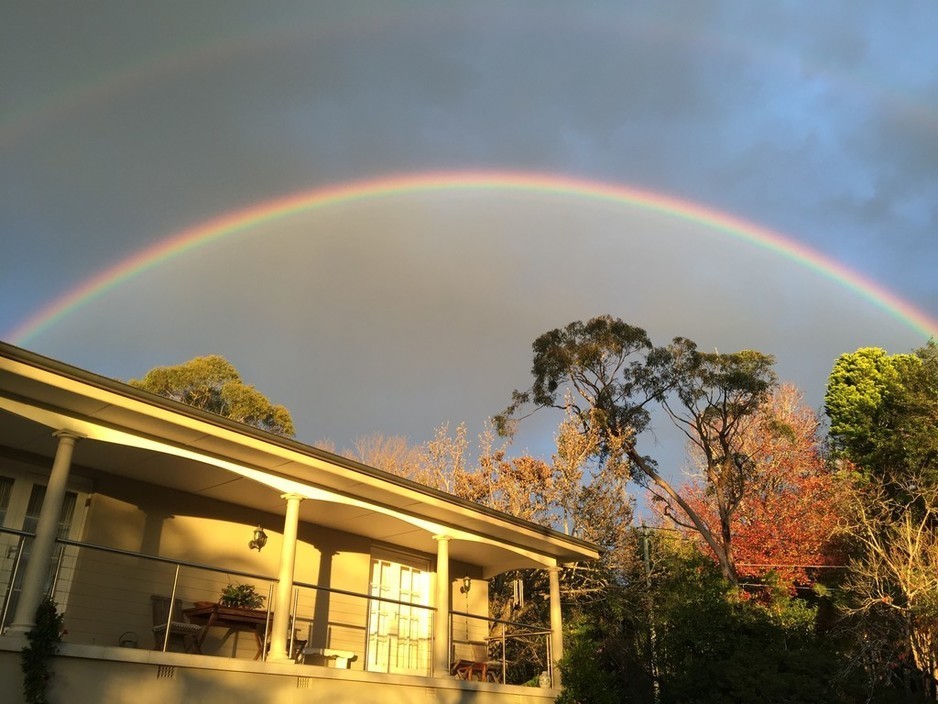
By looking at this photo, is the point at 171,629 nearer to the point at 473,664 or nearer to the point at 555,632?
the point at 473,664

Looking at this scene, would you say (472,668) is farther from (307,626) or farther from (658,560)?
(658,560)

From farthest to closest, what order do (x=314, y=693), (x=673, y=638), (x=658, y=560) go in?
(x=658, y=560)
(x=673, y=638)
(x=314, y=693)

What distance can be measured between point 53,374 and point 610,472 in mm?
16661

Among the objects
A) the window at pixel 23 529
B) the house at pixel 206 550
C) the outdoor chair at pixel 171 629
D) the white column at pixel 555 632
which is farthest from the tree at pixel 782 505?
the window at pixel 23 529

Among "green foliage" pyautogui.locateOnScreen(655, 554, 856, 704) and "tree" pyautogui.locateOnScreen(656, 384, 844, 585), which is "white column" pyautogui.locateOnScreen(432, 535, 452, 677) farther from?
"tree" pyautogui.locateOnScreen(656, 384, 844, 585)

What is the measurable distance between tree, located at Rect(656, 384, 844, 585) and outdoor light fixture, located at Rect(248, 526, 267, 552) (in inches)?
687

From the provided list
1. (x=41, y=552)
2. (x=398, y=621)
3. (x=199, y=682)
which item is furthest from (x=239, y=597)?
(x=41, y=552)

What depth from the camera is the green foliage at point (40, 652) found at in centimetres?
647

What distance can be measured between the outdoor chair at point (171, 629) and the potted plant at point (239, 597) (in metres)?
0.58

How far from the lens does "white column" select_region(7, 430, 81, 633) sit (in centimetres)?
674

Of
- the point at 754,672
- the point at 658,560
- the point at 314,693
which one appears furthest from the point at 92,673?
the point at 658,560

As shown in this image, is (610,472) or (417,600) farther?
(610,472)

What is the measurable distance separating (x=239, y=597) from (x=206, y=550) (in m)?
0.79

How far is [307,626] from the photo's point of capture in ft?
36.2
